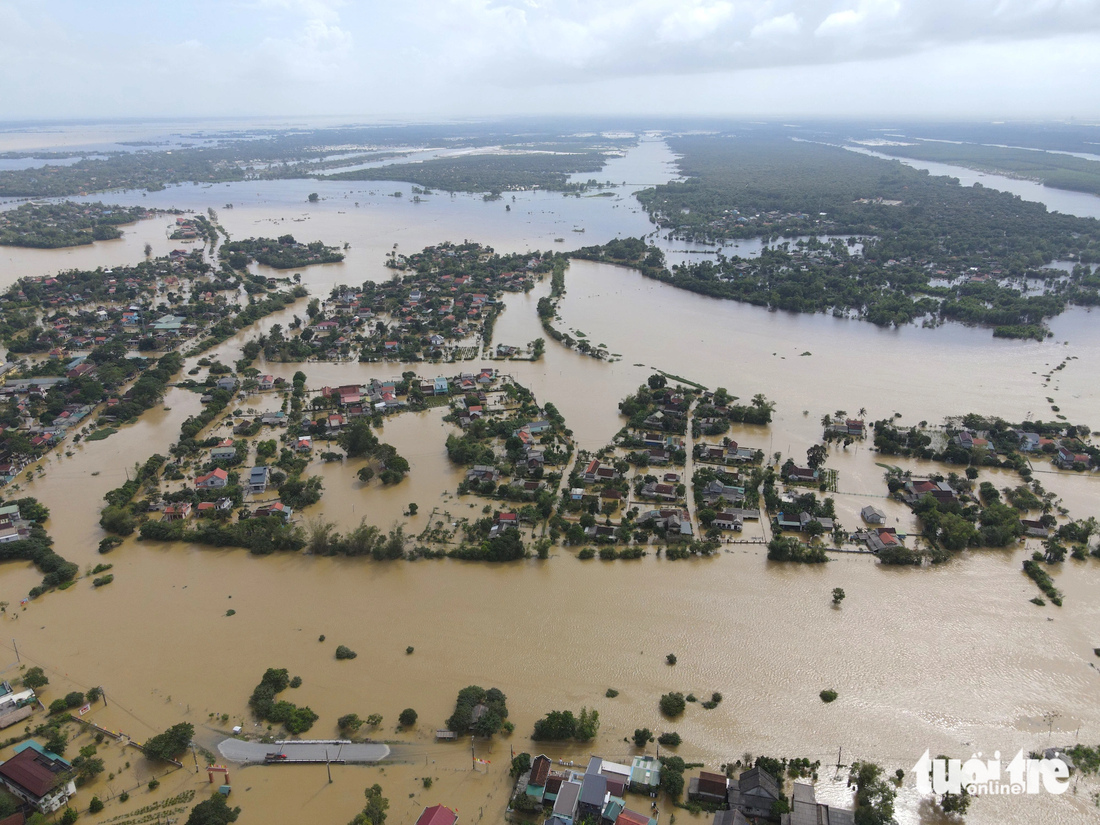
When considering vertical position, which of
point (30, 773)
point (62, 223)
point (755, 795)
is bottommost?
point (755, 795)

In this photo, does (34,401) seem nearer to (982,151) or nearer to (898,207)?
(898,207)

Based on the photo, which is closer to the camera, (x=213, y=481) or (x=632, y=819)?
(x=632, y=819)

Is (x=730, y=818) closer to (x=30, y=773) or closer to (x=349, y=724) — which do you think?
(x=349, y=724)

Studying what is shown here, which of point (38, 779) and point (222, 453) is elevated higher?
point (222, 453)

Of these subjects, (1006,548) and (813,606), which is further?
(1006,548)

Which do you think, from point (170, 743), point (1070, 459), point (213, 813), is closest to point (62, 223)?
point (170, 743)

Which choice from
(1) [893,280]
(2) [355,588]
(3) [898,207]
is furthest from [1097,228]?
(2) [355,588]

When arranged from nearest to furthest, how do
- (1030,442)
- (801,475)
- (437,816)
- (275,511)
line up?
(437,816) → (275,511) → (801,475) → (1030,442)
